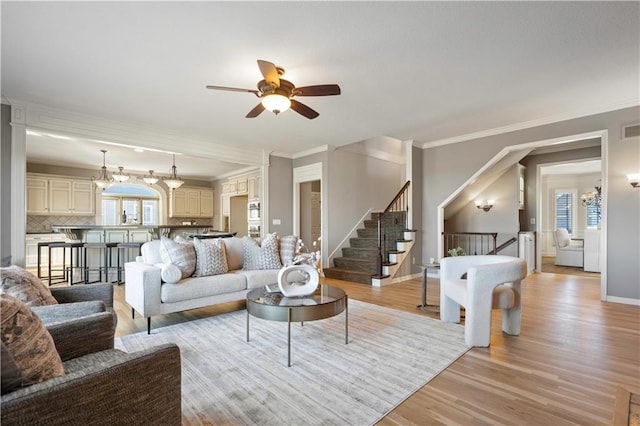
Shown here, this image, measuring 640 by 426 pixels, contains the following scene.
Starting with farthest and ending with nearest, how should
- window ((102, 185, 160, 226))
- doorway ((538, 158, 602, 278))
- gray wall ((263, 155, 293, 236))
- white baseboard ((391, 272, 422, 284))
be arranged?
doorway ((538, 158, 602, 278)), window ((102, 185, 160, 226)), gray wall ((263, 155, 293, 236)), white baseboard ((391, 272, 422, 284))

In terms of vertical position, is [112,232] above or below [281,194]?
below

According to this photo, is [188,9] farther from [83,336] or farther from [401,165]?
[401,165]

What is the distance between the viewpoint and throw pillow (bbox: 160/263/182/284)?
3197 mm

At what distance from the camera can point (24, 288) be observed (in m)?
1.99

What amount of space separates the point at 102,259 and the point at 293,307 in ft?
15.6

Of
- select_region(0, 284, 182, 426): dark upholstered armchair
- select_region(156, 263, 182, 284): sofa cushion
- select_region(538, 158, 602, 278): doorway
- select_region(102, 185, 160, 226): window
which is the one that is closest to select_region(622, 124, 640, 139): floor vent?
select_region(538, 158, 602, 278): doorway

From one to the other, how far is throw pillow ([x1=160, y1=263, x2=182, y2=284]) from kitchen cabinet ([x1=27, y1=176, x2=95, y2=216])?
6.79m

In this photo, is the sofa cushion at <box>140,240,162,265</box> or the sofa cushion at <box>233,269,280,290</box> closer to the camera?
the sofa cushion at <box>140,240,162,265</box>

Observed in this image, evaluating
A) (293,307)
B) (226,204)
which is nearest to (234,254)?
(293,307)

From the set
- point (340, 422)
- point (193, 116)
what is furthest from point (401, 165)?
point (340, 422)

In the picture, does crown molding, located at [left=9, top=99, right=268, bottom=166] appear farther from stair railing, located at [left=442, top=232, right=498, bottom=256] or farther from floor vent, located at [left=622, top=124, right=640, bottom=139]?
floor vent, located at [left=622, top=124, right=640, bottom=139]

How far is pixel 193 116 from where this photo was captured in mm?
4516

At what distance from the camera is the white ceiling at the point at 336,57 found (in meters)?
2.30

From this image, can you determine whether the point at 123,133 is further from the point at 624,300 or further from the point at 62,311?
the point at 624,300
